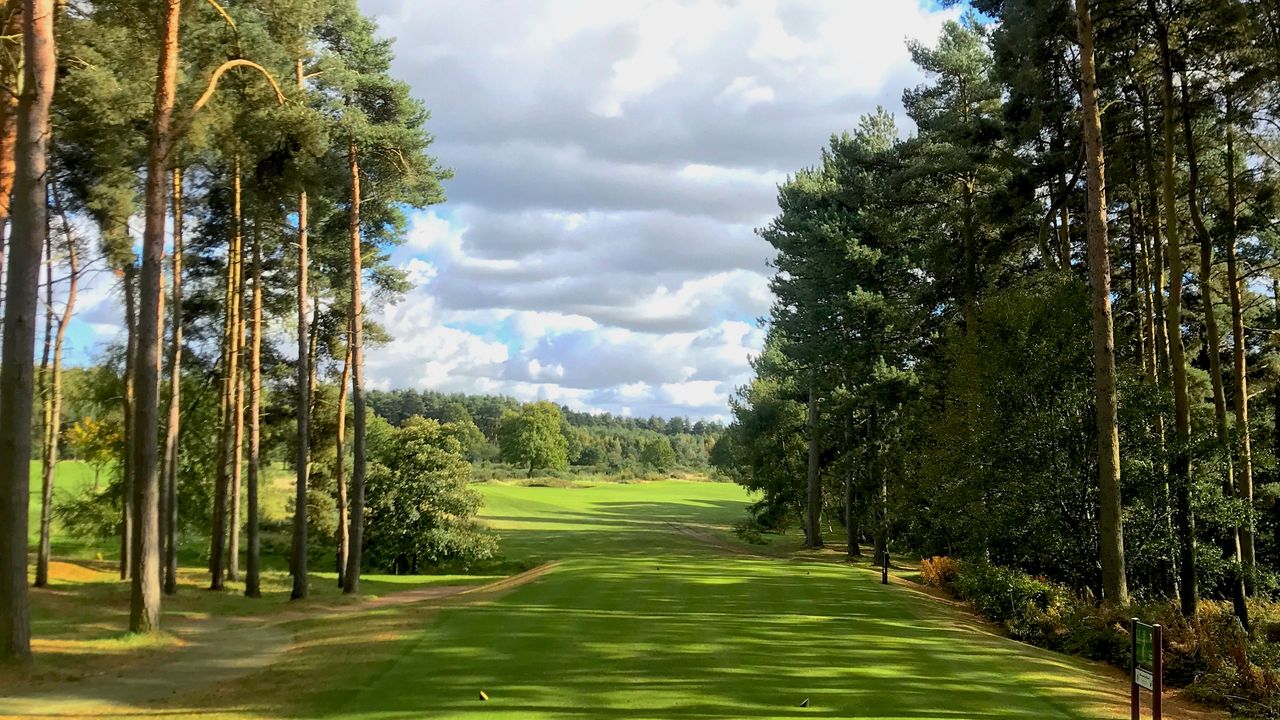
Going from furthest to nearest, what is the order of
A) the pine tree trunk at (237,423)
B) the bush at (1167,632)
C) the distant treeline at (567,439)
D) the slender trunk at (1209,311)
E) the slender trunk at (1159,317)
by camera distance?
the distant treeline at (567,439), the pine tree trunk at (237,423), the slender trunk at (1159,317), the slender trunk at (1209,311), the bush at (1167,632)

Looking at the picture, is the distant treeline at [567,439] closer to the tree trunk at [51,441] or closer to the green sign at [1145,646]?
the tree trunk at [51,441]

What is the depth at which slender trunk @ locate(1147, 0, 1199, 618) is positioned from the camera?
14.8 m

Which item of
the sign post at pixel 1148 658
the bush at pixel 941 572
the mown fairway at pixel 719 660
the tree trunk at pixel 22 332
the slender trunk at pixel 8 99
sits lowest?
the bush at pixel 941 572

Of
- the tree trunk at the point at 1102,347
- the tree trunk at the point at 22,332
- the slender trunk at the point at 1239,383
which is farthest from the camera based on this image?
the slender trunk at the point at 1239,383

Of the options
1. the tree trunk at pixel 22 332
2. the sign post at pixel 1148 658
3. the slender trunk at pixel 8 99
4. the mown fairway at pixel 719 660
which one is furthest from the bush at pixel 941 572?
the slender trunk at pixel 8 99

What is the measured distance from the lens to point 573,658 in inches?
408

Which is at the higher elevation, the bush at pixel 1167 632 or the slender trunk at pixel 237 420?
the slender trunk at pixel 237 420

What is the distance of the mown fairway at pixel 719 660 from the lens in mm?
8289

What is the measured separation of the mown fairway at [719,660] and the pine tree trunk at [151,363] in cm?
467

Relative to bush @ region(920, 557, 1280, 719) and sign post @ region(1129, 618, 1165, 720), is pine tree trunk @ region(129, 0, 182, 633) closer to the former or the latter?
sign post @ region(1129, 618, 1165, 720)

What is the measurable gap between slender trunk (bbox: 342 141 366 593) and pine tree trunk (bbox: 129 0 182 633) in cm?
734

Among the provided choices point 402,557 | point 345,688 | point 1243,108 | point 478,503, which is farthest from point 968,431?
point 402,557

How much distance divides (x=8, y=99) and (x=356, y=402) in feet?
32.2

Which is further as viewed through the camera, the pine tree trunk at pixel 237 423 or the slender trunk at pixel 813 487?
the slender trunk at pixel 813 487
